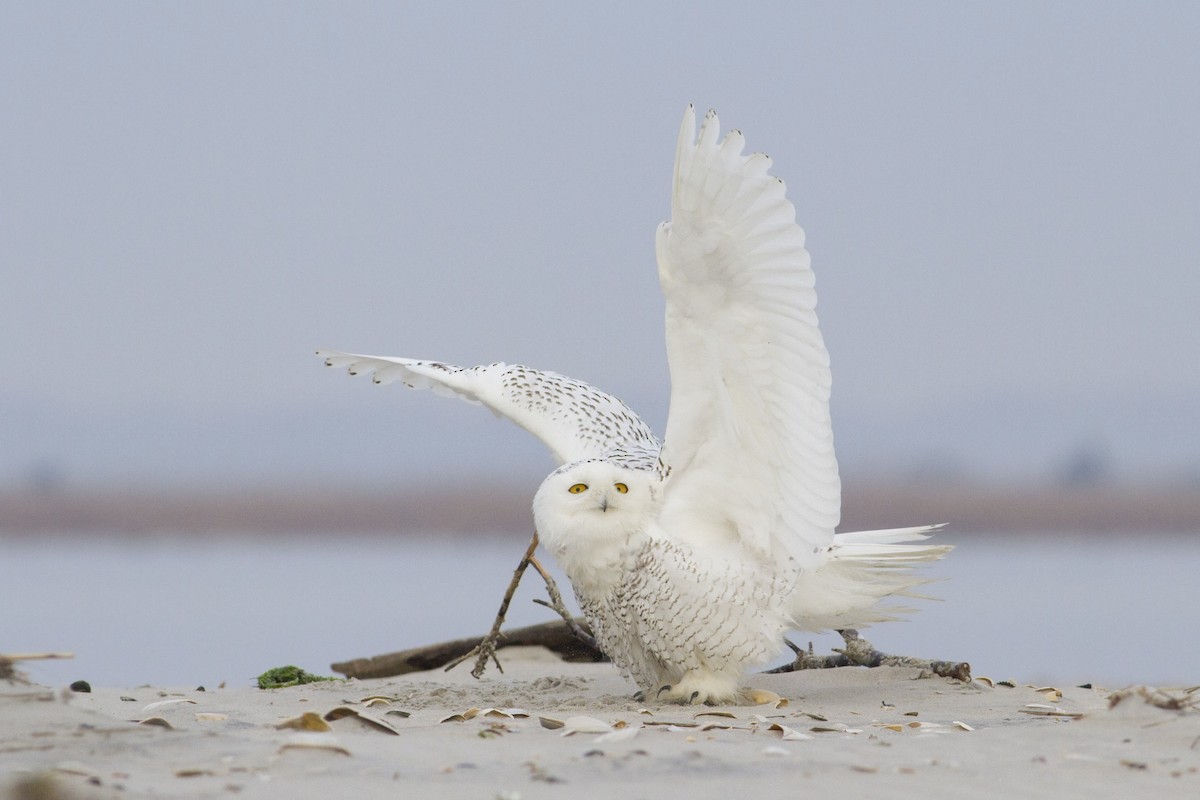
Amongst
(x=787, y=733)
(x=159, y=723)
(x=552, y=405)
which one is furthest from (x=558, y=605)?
(x=159, y=723)

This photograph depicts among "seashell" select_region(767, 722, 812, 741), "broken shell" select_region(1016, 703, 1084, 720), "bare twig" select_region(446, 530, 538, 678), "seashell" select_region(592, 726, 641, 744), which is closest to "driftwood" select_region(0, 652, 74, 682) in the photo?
"seashell" select_region(592, 726, 641, 744)

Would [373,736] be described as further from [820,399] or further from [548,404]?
[548,404]

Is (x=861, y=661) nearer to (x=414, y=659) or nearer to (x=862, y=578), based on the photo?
(x=862, y=578)

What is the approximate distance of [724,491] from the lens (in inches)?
205

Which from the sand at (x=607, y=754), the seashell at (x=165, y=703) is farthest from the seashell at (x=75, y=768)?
the seashell at (x=165, y=703)

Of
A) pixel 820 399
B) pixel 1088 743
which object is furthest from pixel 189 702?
pixel 1088 743

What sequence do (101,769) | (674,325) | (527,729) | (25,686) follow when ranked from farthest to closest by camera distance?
(674,325) → (527,729) → (25,686) → (101,769)

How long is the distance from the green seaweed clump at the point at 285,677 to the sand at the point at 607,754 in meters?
1.57

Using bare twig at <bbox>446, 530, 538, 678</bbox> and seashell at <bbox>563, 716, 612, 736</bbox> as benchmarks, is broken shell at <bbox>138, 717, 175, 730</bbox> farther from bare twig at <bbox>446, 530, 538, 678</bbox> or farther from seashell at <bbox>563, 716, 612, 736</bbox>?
bare twig at <bbox>446, 530, 538, 678</bbox>

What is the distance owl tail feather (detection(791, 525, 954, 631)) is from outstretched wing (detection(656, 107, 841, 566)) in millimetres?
330

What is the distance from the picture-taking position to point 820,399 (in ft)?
16.2

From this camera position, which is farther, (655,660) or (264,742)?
(655,660)

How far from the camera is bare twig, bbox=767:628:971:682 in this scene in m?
5.87

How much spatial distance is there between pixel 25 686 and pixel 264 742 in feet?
2.09
